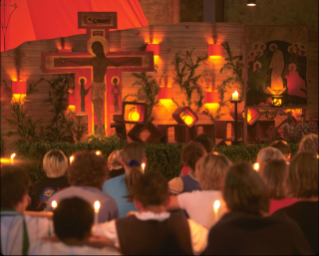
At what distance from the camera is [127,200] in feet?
9.86

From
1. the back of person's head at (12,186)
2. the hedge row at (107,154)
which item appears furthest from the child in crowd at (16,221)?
the hedge row at (107,154)

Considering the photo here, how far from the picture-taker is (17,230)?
2152 millimetres

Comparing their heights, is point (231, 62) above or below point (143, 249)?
above

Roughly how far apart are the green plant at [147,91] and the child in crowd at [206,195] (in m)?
7.96

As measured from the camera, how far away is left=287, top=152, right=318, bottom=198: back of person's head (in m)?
2.42

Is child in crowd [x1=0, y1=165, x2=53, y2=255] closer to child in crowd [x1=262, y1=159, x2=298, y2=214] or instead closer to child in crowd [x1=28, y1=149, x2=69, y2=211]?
child in crowd [x1=262, y1=159, x2=298, y2=214]

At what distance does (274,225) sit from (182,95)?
890 cm

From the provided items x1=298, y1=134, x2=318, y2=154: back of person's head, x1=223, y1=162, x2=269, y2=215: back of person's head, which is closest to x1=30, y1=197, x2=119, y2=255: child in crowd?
x1=223, y1=162, x2=269, y2=215: back of person's head

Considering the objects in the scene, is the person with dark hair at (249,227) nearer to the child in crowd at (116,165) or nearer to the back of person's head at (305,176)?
the back of person's head at (305,176)

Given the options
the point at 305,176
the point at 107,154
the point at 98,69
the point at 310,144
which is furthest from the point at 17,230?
the point at 98,69

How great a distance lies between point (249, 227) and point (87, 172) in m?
1.14

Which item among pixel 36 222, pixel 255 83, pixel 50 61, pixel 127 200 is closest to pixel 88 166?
pixel 127 200

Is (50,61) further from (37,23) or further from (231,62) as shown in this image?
(231,62)

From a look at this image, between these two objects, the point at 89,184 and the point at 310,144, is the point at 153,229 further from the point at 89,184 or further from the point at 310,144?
the point at 310,144
